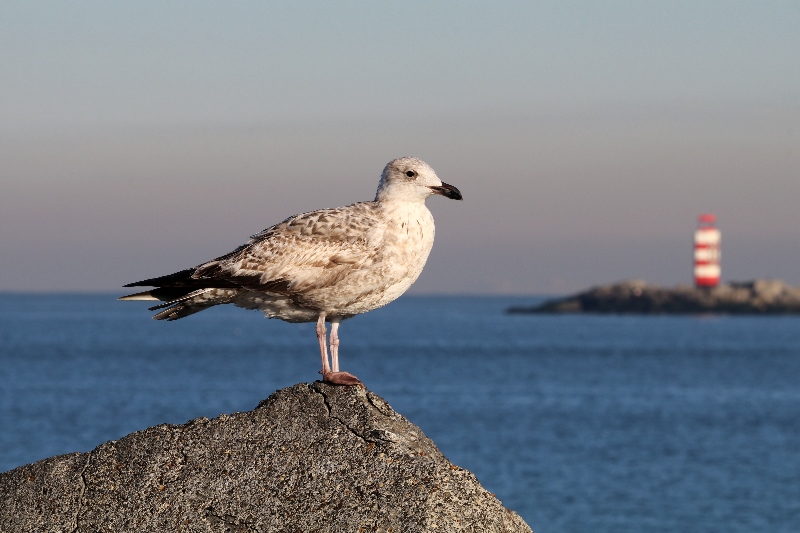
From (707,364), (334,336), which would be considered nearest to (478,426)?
(334,336)

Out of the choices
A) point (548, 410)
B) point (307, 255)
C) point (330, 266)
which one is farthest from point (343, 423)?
point (548, 410)

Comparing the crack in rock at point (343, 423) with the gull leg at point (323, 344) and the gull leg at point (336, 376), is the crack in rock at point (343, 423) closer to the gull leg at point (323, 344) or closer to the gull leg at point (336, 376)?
the gull leg at point (336, 376)

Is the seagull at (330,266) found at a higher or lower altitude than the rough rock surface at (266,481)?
higher

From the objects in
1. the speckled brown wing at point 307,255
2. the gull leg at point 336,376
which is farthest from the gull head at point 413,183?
the gull leg at point 336,376

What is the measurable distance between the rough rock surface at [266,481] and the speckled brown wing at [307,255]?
104cm

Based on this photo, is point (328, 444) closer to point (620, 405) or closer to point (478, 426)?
point (478, 426)

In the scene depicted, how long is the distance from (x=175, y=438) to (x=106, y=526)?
767mm

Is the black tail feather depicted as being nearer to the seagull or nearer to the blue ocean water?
the seagull

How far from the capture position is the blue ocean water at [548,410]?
4700 centimetres

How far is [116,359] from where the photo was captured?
136375mm

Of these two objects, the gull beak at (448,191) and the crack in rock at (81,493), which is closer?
the crack in rock at (81,493)

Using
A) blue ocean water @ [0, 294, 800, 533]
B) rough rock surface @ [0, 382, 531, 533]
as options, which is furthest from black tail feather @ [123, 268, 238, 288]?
blue ocean water @ [0, 294, 800, 533]

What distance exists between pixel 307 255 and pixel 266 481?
2043 mm

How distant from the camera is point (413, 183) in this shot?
8883 millimetres
